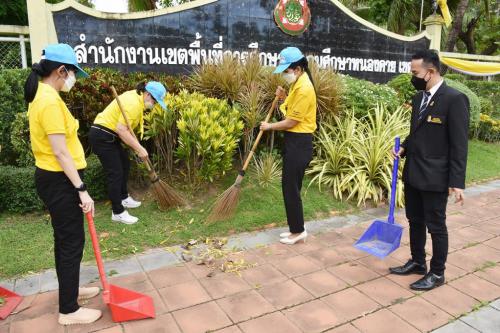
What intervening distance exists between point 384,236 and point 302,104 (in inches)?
59.5

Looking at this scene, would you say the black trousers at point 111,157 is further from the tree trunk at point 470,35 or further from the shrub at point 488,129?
the tree trunk at point 470,35

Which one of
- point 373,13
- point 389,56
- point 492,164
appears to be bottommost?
point 492,164

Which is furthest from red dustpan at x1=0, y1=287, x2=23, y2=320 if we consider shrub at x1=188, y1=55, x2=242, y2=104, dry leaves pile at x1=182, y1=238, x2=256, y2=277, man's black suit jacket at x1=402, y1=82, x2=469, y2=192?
shrub at x1=188, y1=55, x2=242, y2=104

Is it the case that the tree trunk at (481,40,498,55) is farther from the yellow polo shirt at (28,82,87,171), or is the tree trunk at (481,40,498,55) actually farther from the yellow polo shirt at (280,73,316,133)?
the yellow polo shirt at (28,82,87,171)

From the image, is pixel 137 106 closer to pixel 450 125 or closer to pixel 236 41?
pixel 450 125

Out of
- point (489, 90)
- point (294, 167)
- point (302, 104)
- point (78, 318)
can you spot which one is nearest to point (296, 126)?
point (302, 104)

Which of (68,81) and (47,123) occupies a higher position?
(68,81)

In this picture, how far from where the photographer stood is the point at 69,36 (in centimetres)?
609

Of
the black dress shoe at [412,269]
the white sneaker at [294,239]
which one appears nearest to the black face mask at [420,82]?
the black dress shoe at [412,269]

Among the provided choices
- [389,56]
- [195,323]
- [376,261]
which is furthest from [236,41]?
[195,323]

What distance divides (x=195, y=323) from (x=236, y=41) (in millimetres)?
5866

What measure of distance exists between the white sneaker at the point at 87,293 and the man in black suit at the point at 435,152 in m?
2.53

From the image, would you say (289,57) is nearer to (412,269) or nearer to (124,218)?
(412,269)

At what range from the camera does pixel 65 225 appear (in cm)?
260
